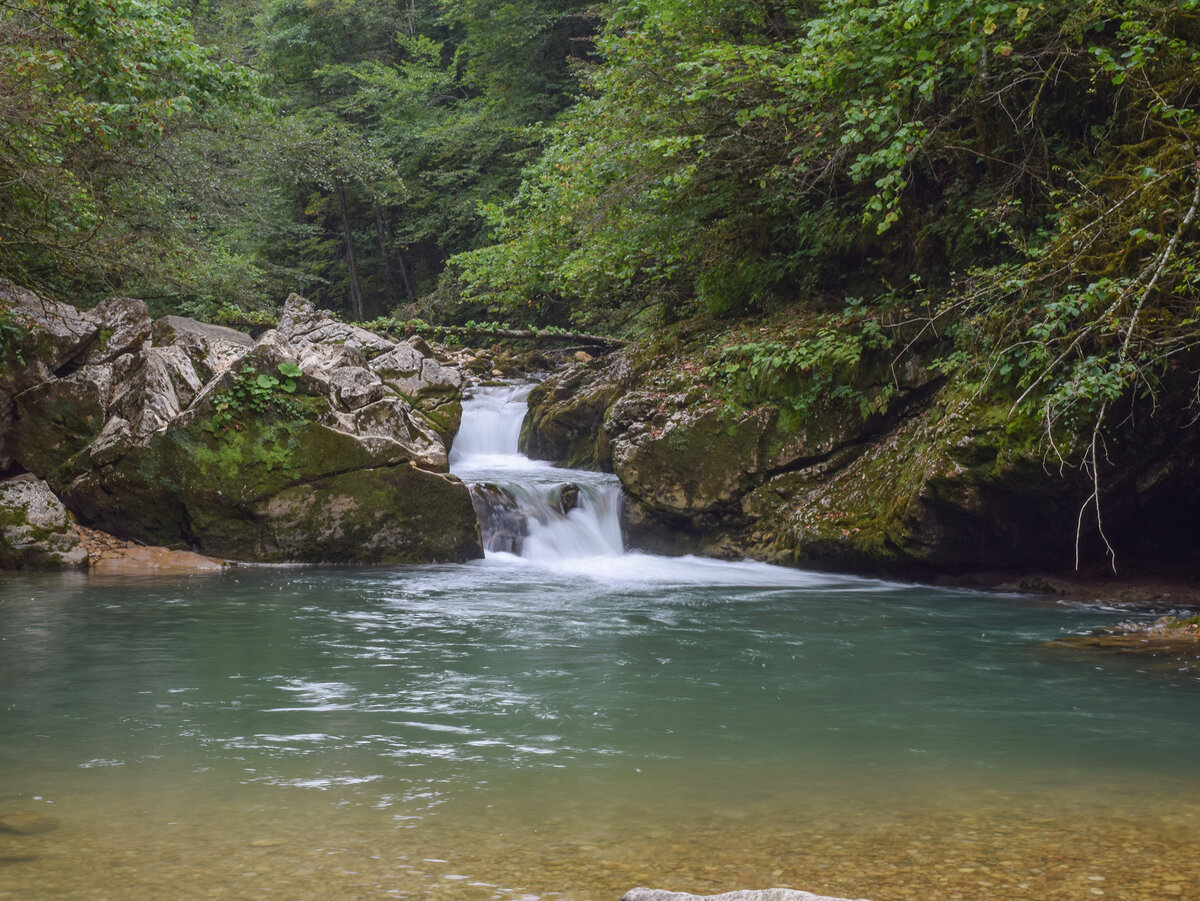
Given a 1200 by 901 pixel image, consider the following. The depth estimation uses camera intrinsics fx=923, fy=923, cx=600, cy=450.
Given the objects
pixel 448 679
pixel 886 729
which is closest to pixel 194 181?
pixel 448 679

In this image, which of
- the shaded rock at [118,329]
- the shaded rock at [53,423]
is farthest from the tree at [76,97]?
the shaded rock at [53,423]

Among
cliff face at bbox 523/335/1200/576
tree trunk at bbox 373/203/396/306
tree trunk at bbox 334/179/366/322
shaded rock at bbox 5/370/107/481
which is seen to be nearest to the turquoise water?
cliff face at bbox 523/335/1200/576

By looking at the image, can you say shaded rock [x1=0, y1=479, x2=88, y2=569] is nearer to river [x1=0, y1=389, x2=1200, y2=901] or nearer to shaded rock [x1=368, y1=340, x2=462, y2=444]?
river [x1=0, y1=389, x2=1200, y2=901]

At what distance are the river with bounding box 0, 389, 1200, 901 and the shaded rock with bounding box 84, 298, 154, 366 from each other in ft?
16.0

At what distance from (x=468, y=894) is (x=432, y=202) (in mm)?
32998

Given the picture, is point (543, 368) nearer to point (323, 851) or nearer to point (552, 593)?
point (552, 593)

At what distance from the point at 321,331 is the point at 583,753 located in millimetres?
15798

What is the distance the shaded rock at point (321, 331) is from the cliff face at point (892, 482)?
22.3ft

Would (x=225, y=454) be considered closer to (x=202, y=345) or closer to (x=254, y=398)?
(x=254, y=398)

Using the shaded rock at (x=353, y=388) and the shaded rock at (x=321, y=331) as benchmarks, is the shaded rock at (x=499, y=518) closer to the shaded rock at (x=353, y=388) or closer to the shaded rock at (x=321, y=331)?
the shaded rock at (x=353, y=388)

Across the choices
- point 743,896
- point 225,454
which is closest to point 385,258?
point 225,454

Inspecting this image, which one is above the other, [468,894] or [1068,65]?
[1068,65]

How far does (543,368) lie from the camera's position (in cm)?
2364

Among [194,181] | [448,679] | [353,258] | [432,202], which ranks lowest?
[448,679]
